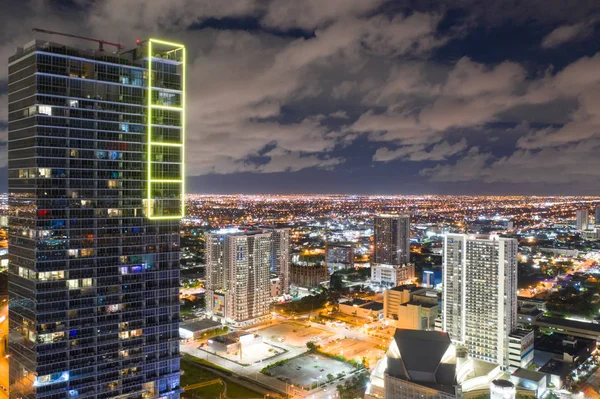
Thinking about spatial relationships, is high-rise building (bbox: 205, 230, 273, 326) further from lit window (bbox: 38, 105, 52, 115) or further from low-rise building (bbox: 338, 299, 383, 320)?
lit window (bbox: 38, 105, 52, 115)

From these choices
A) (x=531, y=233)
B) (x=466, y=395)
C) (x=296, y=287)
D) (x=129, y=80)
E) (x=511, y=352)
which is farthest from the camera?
(x=531, y=233)

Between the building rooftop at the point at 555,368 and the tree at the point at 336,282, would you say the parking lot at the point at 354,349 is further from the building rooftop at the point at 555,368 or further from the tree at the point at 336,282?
the tree at the point at 336,282

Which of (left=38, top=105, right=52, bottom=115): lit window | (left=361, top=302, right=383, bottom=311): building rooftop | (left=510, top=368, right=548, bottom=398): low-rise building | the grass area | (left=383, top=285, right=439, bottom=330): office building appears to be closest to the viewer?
(left=38, top=105, right=52, bottom=115): lit window

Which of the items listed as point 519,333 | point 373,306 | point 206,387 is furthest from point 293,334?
point 519,333

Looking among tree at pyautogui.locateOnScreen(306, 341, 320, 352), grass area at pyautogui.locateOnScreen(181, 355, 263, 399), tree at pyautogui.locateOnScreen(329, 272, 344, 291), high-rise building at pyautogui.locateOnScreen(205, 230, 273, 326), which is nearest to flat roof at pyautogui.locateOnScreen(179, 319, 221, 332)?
high-rise building at pyautogui.locateOnScreen(205, 230, 273, 326)

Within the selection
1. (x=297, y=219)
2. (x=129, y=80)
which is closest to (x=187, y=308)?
(x=129, y=80)

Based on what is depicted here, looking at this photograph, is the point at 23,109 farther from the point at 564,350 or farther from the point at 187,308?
the point at 564,350
